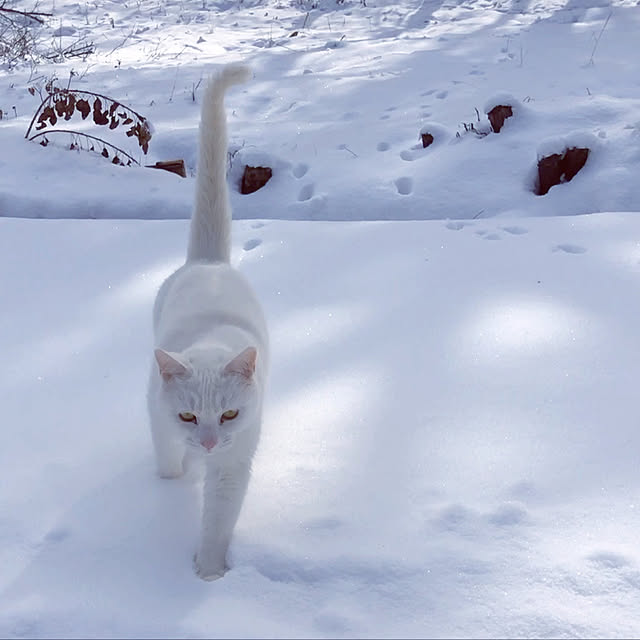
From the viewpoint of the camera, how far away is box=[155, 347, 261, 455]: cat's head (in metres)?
1.58

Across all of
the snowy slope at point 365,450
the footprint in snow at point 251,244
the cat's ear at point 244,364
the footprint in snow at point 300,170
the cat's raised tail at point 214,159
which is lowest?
the snowy slope at point 365,450

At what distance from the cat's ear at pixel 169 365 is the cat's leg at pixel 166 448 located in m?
0.20

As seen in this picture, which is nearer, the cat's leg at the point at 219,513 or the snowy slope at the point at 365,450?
the snowy slope at the point at 365,450

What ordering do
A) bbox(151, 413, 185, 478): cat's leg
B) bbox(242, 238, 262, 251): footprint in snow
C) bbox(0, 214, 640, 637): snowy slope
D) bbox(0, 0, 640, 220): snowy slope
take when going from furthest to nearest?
bbox(0, 0, 640, 220): snowy slope → bbox(242, 238, 262, 251): footprint in snow → bbox(151, 413, 185, 478): cat's leg → bbox(0, 214, 640, 637): snowy slope

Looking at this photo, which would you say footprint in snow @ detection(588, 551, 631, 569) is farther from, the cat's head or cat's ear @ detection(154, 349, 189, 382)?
cat's ear @ detection(154, 349, 189, 382)

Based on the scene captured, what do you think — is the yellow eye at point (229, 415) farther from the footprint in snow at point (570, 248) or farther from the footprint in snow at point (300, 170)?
the footprint in snow at point (300, 170)

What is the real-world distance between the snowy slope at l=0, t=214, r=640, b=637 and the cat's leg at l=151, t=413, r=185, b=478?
38 mm

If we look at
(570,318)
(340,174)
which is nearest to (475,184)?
(340,174)

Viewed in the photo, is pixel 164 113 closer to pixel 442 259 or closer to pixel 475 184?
pixel 475 184

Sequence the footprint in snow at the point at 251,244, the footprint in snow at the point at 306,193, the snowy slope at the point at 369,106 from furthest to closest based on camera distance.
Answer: the footprint in snow at the point at 306,193, the snowy slope at the point at 369,106, the footprint in snow at the point at 251,244

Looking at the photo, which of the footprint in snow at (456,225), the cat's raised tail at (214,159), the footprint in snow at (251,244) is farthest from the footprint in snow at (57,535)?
the footprint in snow at (456,225)

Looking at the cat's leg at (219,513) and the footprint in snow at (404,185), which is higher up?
the footprint in snow at (404,185)

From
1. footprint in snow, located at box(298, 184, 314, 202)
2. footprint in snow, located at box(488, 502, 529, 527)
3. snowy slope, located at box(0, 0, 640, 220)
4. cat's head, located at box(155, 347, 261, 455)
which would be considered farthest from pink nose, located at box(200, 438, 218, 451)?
footprint in snow, located at box(298, 184, 314, 202)

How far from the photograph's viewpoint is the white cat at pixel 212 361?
5.20 ft
